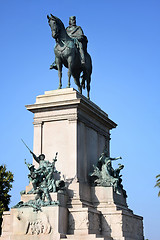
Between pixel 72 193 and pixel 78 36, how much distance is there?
906cm

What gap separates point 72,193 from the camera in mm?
18953

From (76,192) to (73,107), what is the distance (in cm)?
413

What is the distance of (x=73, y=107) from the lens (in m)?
20.3

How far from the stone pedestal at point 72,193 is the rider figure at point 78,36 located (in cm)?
265

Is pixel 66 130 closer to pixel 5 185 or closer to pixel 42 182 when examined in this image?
pixel 42 182

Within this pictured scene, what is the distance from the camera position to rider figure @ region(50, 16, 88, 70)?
22.7 meters

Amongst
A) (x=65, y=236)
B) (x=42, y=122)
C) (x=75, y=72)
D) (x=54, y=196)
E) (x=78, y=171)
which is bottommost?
(x=65, y=236)

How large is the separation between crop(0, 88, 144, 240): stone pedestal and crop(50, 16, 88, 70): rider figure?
8.69 feet

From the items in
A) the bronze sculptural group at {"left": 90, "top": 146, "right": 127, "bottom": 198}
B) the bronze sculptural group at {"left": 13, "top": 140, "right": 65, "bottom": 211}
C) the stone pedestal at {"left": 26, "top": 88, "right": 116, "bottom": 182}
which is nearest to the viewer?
the bronze sculptural group at {"left": 13, "top": 140, "right": 65, "bottom": 211}

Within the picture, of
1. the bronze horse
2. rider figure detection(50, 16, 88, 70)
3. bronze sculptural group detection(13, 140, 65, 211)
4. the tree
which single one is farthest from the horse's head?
the tree

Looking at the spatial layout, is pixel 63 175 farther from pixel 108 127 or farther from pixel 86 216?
pixel 108 127

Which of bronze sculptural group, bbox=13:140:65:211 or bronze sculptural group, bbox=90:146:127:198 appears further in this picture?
bronze sculptural group, bbox=90:146:127:198

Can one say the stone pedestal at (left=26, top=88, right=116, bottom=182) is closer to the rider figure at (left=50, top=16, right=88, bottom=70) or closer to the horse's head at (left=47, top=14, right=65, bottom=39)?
the rider figure at (left=50, top=16, right=88, bottom=70)

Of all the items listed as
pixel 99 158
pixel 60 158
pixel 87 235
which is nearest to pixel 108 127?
pixel 99 158
